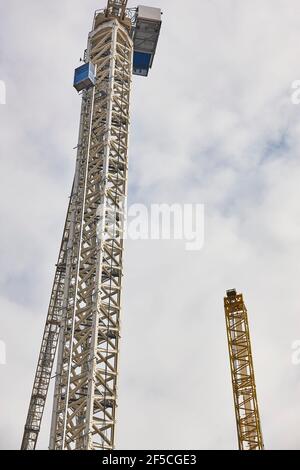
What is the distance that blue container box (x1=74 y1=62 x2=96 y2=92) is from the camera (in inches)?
1660

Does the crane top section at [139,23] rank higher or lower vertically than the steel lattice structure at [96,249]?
higher

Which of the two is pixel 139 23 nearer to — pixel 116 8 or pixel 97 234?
pixel 116 8

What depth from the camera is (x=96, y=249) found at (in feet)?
123

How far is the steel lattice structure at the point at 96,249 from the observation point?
3319cm

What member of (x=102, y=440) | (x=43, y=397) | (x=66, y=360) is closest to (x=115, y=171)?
(x=66, y=360)

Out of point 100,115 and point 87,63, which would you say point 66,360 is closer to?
point 100,115

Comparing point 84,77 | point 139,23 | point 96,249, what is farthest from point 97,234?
point 139,23

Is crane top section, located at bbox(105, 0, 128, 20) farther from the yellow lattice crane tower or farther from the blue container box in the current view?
the yellow lattice crane tower

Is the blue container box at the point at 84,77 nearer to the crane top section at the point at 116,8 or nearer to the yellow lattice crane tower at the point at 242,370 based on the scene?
the crane top section at the point at 116,8

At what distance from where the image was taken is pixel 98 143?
41562 millimetres

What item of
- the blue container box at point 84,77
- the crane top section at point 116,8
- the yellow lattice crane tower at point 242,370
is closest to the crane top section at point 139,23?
the crane top section at point 116,8

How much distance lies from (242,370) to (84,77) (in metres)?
31.3

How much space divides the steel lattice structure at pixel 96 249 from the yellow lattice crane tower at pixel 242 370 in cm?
2390
